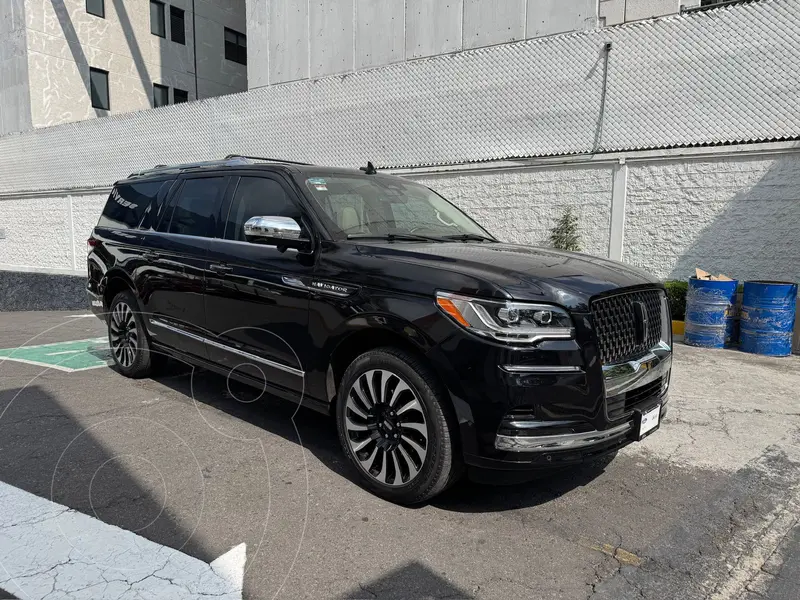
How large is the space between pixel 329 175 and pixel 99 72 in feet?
75.5

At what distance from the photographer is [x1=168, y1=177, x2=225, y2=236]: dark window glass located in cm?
466

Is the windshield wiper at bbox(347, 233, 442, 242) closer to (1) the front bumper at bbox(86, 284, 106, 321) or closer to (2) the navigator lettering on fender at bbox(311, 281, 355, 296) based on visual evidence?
(2) the navigator lettering on fender at bbox(311, 281, 355, 296)

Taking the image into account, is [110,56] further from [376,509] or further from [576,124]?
[376,509]

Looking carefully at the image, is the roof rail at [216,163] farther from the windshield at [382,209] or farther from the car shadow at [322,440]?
the car shadow at [322,440]

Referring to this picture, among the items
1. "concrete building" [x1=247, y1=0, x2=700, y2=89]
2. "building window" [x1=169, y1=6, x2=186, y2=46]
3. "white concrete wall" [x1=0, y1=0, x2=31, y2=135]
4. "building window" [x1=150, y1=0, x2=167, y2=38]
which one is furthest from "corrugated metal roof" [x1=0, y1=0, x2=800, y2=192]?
"building window" [x1=169, y1=6, x2=186, y2=46]

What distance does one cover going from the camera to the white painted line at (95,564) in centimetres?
249

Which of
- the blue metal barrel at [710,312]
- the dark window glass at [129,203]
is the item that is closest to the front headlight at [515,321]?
the dark window glass at [129,203]

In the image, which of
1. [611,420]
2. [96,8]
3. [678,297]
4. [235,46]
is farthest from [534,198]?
[235,46]

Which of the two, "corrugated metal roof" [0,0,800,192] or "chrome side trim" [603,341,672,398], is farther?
"corrugated metal roof" [0,0,800,192]

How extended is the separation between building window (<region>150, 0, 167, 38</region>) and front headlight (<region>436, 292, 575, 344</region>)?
86.6 feet

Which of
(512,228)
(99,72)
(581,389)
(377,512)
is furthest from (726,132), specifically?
(99,72)

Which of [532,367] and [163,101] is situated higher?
[163,101]

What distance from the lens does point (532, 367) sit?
2818 mm

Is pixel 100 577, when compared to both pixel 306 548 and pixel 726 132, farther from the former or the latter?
pixel 726 132
